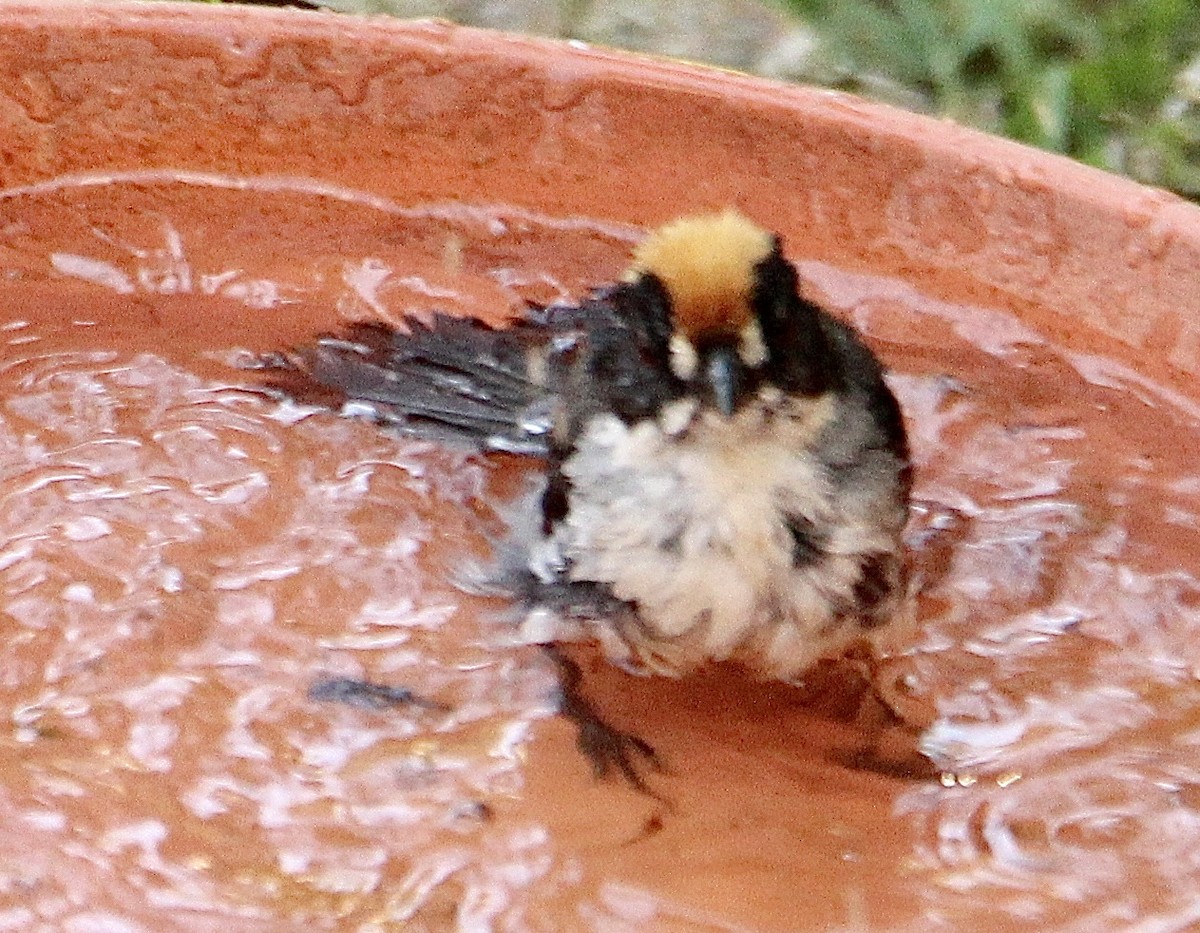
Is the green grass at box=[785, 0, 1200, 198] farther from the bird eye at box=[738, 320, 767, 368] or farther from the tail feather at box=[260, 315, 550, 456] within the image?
the bird eye at box=[738, 320, 767, 368]

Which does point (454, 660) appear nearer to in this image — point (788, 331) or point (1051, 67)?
point (788, 331)

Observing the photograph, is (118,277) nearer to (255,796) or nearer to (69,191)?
(69,191)

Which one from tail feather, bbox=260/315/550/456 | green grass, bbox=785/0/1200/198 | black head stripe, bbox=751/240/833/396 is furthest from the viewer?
green grass, bbox=785/0/1200/198

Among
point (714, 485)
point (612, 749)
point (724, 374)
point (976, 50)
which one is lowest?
point (612, 749)

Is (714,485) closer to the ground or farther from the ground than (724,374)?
closer to the ground

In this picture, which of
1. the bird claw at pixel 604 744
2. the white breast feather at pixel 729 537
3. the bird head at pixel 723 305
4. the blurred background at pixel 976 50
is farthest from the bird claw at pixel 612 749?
the blurred background at pixel 976 50

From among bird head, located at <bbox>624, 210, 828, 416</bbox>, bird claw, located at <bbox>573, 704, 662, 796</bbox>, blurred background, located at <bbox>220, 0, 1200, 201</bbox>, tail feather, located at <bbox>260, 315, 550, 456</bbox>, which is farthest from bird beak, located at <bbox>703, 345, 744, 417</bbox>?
blurred background, located at <bbox>220, 0, 1200, 201</bbox>

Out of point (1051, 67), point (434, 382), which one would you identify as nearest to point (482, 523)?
point (434, 382)
